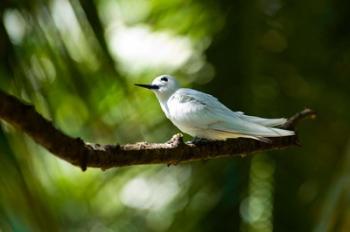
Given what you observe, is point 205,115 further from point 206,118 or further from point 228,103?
point 228,103

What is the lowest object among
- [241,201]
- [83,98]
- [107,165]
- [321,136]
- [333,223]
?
[107,165]

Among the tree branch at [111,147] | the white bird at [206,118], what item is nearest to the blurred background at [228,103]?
the white bird at [206,118]

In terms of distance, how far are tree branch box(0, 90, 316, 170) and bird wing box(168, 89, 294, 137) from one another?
0.05m

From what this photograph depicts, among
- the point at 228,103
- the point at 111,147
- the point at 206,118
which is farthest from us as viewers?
the point at 228,103

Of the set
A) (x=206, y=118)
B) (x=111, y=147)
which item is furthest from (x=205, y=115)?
(x=111, y=147)

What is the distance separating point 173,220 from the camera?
2.74 meters

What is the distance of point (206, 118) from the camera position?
5.67ft

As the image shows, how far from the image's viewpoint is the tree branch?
1039 mm

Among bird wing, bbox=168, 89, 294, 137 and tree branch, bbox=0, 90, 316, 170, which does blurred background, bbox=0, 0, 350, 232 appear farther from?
tree branch, bbox=0, 90, 316, 170

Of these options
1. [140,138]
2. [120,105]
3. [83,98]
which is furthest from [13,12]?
[140,138]

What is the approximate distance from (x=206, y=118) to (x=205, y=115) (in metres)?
Answer: 0.01

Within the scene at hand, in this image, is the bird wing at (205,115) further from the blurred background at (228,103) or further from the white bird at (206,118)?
the blurred background at (228,103)

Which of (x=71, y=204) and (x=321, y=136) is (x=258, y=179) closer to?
(x=321, y=136)

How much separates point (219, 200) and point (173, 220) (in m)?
0.19
